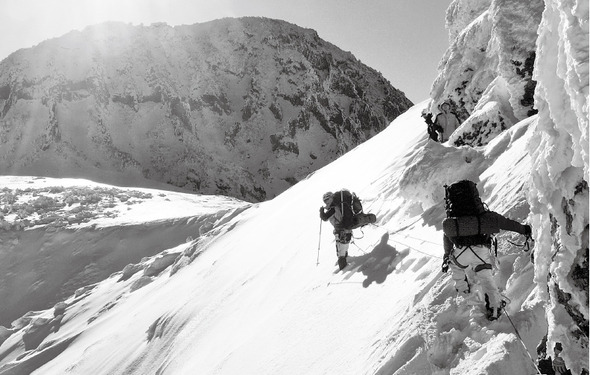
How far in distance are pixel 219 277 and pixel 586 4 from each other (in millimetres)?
12015

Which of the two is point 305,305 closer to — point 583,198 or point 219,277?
point 583,198

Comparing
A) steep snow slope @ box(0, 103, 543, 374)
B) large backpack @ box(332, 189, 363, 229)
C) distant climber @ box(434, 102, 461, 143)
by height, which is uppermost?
distant climber @ box(434, 102, 461, 143)

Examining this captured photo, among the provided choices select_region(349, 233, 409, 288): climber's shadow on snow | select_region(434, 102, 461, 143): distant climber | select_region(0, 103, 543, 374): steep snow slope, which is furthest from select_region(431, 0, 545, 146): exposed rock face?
select_region(349, 233, 409, 288): climber's shadow on snow

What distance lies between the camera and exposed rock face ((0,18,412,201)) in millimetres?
81062

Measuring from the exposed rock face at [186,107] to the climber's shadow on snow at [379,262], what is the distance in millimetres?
70881

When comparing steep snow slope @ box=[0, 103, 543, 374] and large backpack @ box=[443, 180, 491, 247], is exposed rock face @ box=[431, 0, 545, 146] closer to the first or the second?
steep snow slope @ box=[0, 103, 543, 374]

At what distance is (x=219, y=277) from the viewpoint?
44.5 ft

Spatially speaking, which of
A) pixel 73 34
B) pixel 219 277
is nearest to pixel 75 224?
pixel 219 277

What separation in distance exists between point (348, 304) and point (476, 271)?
2.60 m

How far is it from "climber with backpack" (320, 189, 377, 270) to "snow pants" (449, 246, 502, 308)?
12.1 ft

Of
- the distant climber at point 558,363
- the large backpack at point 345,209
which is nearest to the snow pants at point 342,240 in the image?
the large backpack at point 345,209

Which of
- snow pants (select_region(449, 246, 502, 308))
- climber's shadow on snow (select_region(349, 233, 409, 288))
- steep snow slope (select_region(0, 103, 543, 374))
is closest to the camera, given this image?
snow pants (select_region(449, 246, 502, 308))

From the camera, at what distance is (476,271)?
4746 millimetres

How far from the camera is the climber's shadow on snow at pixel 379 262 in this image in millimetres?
7281
